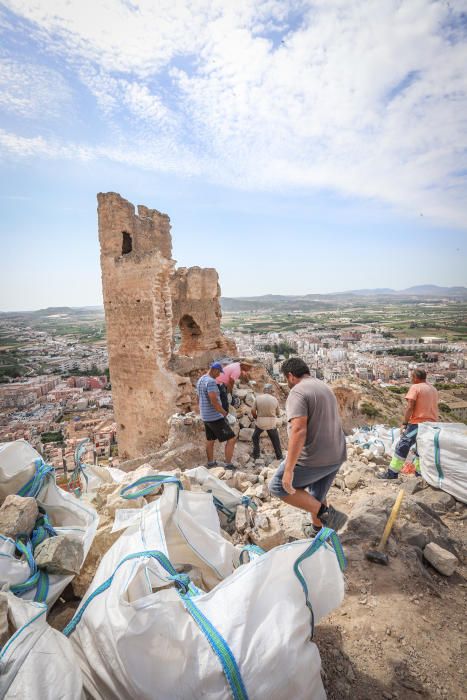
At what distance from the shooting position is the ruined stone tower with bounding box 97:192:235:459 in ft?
23.6

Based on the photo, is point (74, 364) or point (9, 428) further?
point (74, 364)

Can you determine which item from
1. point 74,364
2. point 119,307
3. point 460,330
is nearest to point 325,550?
point 119,307

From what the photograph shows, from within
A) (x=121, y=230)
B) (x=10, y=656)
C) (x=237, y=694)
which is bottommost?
(x=237, y=694)

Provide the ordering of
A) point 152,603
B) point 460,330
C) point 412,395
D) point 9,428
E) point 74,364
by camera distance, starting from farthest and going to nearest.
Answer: point 460,330, point 74,364, point 9,428, point 412,395, point 152,603

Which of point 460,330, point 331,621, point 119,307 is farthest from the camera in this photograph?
point 460,330

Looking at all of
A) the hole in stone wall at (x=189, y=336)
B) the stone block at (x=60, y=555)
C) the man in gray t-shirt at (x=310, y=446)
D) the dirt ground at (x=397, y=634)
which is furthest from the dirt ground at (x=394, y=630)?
the hole in stone wall at (x=189, y=336)

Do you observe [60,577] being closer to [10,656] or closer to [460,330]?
[10,656]

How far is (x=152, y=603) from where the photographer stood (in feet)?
4.89

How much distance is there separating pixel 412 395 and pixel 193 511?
11.7 feet

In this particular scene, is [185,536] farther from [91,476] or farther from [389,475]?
[389,475]

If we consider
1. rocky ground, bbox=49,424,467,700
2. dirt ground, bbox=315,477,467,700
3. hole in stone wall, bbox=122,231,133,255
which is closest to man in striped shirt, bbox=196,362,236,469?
rocky ground, bbox=49,424,467,700

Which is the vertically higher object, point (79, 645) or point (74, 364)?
point (79, 645)

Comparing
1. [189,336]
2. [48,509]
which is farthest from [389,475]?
[189,336]

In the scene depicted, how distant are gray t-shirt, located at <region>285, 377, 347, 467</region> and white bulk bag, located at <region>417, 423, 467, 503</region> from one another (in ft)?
5.40
